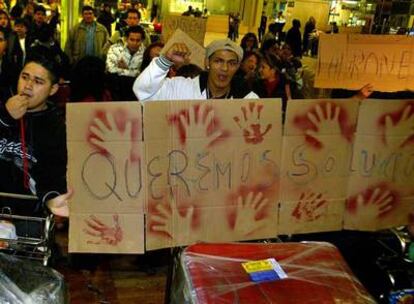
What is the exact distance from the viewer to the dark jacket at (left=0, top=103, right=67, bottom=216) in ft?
7.06

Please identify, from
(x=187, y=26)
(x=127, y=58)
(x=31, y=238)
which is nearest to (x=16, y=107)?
(x=31, y=238)

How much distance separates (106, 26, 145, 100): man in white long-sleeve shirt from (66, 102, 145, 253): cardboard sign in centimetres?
270

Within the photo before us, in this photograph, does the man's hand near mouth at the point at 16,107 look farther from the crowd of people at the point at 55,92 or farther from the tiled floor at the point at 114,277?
the tiled floor at the point at 114,277

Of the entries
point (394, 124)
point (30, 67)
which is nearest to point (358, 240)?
point (394, 124)

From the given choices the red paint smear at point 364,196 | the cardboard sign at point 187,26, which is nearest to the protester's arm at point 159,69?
the red paint smear at point 364,196

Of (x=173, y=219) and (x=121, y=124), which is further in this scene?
(x=173, y=219)

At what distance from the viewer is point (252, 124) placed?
1.96m

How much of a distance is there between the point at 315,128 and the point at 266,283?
2.36 feet

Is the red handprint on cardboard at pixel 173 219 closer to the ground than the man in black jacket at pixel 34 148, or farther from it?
closer to the ground

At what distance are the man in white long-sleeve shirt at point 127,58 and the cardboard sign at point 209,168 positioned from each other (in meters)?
2.68

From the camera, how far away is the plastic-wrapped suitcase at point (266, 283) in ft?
5.20

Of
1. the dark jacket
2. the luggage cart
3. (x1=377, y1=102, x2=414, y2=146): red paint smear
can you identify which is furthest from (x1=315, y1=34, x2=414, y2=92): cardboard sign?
the luggage cart

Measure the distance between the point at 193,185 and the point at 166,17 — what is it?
344 centimetres

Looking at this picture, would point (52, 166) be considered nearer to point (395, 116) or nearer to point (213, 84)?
point (213, 84)
